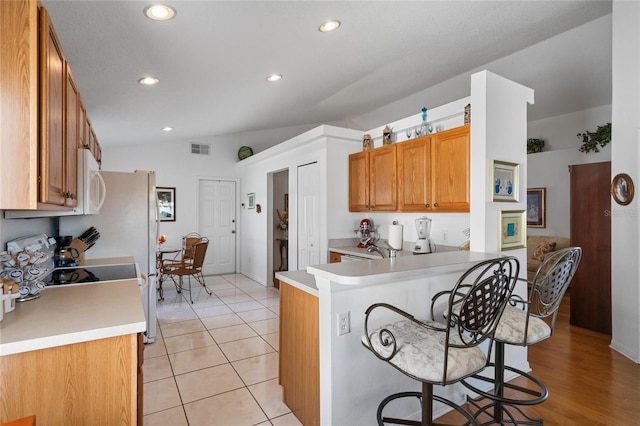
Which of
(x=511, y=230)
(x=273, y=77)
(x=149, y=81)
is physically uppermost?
(x=273, y=77)

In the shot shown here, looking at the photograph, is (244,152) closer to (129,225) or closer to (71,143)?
(129,225)

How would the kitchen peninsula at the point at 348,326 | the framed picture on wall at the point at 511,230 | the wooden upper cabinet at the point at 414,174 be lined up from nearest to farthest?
the kitchen peninsula at the point at 348,326 < the framed picture on wall at the point at 511,230 < the wooden upper cabinet at the point at 414,174

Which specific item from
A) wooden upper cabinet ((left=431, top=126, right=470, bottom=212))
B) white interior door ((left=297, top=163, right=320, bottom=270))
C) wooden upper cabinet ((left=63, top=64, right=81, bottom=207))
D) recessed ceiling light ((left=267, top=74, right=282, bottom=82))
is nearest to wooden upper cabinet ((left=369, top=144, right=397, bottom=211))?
wooden upper cabinet ((left=431, top=126, right=470, bottom=212))

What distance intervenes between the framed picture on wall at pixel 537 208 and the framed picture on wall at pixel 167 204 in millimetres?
6737

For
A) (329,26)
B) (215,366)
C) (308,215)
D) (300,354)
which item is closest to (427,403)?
(300,354)

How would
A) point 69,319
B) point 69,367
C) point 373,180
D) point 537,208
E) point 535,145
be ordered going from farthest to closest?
point 537,208 → point 535,145 → point 373,180 → point 69,319 → point 69,367

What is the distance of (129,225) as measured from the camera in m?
3.51

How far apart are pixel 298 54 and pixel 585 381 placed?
357cm

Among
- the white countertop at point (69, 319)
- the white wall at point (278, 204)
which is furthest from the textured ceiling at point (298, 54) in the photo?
the white wall at point (278, 204)

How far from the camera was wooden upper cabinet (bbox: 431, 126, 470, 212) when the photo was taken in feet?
9.82

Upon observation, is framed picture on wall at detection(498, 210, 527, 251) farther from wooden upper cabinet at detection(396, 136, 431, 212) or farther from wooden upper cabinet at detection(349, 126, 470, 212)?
wooden upper cabinet at detection(396, 136, 431, 212)

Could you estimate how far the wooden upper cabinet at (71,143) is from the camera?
1625mm

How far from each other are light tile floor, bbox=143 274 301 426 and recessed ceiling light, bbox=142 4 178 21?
2.52m

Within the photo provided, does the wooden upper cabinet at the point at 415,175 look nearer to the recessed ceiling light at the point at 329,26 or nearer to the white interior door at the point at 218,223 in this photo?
the recessed ceiling light at the point at 329,26
